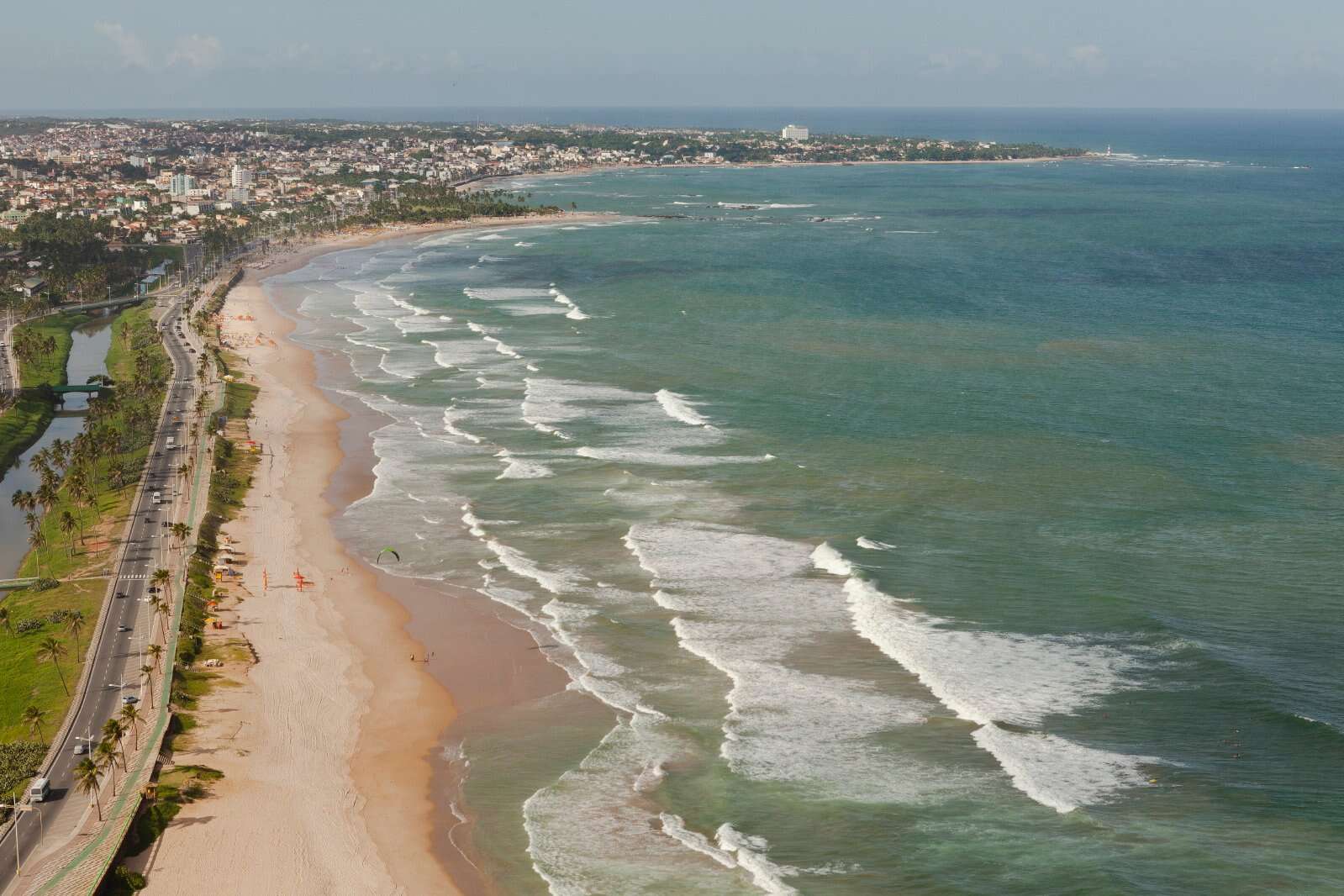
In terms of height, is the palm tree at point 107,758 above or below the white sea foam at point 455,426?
below

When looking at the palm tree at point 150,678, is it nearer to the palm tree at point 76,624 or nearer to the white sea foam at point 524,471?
the palm tree at point 76,624

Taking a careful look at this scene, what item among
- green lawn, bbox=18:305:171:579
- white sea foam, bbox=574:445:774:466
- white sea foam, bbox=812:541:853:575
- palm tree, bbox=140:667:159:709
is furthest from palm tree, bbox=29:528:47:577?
white sea foam, bbox=812:541:853:575

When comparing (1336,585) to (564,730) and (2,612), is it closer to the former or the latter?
(564,730)

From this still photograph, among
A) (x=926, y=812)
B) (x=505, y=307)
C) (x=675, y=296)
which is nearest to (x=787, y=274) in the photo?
(x=675, y=296)

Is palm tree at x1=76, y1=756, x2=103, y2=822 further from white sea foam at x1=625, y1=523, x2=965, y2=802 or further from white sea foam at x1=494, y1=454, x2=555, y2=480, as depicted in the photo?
white sea foam at x1=494, y1=454, x2=555, y2=480

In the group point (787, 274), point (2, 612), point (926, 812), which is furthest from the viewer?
point (787, 274)

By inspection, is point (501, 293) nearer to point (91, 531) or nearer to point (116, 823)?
point (91, 531)

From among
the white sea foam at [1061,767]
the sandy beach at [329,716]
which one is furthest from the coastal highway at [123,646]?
the white sea foam at [1061,767]
